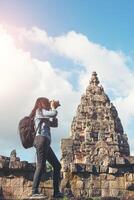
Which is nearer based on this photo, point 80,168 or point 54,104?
point 54,104


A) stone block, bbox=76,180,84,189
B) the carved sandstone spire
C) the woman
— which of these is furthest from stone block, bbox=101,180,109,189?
the carved sandstone spire

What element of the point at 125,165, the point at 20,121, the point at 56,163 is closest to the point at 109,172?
the point at 125,165

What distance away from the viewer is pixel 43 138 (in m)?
9.55

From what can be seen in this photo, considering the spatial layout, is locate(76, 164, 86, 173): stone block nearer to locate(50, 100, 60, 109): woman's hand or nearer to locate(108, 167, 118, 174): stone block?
locate(108, 167, 118, 174): stone block

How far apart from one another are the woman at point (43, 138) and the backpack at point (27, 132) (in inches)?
6.4

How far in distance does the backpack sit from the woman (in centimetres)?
16

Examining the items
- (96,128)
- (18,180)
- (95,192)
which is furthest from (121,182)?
(96,128)

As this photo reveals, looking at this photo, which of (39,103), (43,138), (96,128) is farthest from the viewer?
(96,128)

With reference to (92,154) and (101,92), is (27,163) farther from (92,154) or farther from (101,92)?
(101,92)

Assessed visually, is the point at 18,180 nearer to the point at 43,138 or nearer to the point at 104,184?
the point at 104,184

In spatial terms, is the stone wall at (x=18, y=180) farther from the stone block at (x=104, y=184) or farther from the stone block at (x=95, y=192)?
the stone block at (x=104, y=184)

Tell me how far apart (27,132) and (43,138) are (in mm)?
448

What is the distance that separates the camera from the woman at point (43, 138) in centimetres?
952

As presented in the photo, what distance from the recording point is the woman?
9516 mm
